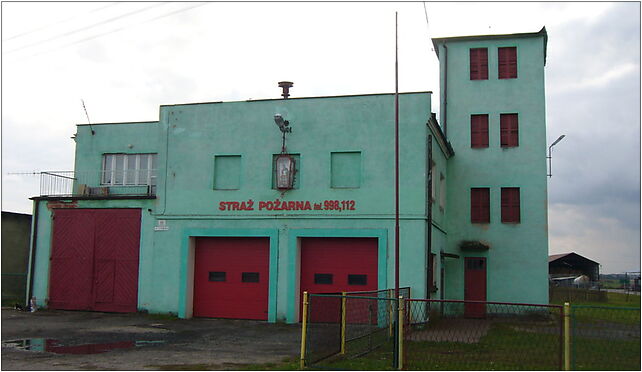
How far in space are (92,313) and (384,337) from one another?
Result: 1229 centimetres

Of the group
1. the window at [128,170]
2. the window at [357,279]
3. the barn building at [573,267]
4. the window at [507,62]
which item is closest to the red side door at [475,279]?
the window at [357,279]

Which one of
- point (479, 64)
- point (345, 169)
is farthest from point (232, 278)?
point (479, 64)

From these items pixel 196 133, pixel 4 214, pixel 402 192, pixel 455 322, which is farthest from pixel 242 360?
pixel 4 214

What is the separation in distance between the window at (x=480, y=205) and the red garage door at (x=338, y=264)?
7.28 meters

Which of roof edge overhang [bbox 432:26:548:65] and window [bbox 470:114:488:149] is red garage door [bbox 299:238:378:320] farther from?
roof edge overhang [bbox 432:26:548:65]

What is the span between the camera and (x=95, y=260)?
2241cm

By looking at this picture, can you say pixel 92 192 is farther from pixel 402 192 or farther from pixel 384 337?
pixel 384 337

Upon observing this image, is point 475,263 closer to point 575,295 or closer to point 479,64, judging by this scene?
point 479,64

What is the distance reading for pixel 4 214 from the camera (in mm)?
25828

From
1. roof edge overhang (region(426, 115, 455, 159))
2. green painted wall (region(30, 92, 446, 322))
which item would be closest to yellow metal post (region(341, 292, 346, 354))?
green painted wall (region(30, 92, 446, 322))

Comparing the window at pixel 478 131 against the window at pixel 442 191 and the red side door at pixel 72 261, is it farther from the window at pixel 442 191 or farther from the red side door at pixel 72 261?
the red side door at pixel 72 261

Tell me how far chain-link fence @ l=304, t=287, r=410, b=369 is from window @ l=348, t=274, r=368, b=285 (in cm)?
670

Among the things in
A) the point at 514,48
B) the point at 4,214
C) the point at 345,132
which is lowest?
the point at 4,214

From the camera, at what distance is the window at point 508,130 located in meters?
25.7
